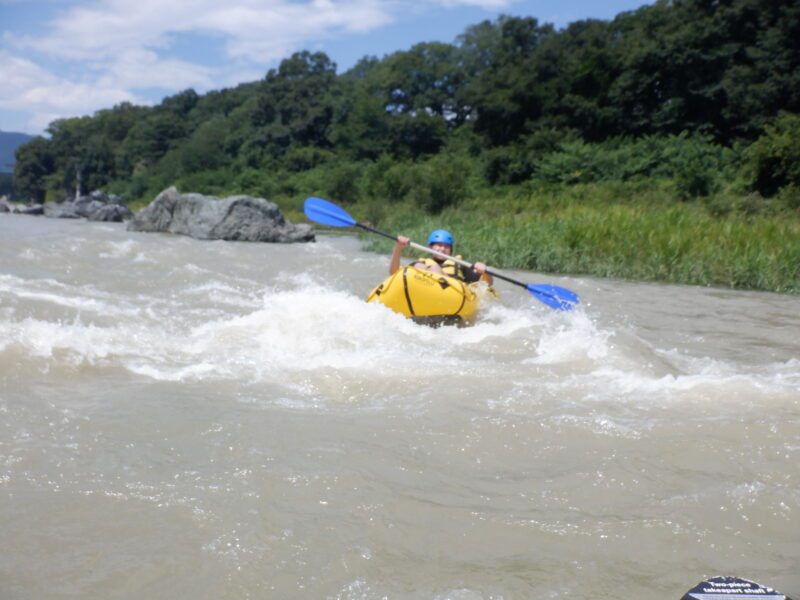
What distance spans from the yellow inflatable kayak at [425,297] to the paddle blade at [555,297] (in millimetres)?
1046

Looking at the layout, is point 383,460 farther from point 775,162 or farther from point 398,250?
point 775,162

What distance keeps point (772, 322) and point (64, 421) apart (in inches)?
224

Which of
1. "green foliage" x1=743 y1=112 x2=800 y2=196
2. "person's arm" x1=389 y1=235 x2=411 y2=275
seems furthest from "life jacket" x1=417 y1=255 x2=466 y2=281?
"green foliage" x1=743 y1=112 x2=800 y2=196

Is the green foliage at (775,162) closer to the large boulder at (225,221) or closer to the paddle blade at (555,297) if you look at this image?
the large boulder at (225,221)

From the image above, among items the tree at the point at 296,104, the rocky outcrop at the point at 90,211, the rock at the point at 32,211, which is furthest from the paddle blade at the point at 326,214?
the tree at the point at 296,104

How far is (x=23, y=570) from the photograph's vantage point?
1.77 m

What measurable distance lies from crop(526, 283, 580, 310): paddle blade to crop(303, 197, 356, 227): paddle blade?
2026 millimetres

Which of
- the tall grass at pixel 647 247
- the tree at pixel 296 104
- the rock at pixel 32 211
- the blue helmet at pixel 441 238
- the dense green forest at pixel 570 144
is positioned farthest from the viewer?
the tree at pixel 296 104

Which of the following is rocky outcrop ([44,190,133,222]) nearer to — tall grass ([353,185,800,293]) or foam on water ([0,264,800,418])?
tall grass ([353,185,800,293])

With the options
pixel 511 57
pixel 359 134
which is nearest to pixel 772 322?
pixel 511 57

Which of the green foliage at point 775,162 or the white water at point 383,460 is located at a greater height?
the green foliage at point 775,162

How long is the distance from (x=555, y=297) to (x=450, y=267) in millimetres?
951

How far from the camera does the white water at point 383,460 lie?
1852 mm

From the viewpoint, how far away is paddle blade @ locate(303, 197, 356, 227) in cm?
726
